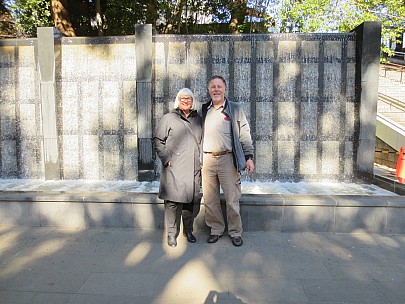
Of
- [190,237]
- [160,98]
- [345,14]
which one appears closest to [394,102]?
[345,14]

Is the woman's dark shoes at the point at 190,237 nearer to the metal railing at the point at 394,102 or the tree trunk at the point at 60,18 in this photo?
the metal railing at the point at 394,102

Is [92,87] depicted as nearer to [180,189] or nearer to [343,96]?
[180,189]

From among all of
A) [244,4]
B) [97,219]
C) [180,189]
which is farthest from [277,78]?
[244,4]

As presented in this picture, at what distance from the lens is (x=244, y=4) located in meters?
15.0

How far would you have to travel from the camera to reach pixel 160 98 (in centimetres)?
688

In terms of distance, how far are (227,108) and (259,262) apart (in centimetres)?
182

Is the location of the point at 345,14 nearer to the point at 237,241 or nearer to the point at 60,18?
the point at 237,241

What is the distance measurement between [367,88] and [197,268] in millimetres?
4677

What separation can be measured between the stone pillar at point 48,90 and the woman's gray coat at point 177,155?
3399 millimetres

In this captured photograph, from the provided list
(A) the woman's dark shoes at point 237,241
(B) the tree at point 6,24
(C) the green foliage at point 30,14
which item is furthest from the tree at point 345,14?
(B) the tree at point 6,24

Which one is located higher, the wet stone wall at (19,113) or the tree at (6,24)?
the tree at (6,24)

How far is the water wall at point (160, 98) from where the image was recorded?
6633 millimetres

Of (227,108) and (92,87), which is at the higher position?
(92,87)

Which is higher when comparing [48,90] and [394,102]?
[48,90]
